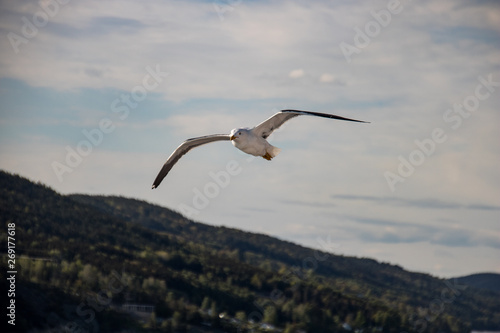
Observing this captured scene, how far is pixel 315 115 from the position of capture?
138 ft

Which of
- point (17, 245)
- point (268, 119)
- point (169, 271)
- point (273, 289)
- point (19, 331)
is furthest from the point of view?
point (273, 289)

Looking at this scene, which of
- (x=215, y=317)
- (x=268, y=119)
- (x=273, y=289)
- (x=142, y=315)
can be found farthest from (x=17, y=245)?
(x=268, y=119)

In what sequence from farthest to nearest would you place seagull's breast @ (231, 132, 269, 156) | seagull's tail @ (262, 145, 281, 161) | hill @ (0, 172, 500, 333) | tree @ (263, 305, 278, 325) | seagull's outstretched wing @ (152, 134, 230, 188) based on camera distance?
1. tree @ (263, 305, 278, 325)
2. hill @ (0, 172, 500, 333)
3. seagull's outstretched wing @ (152, 134, 230, 188)
4. seagull's tail @ (262, 145, 281, 161)
5. seagull's breast @ (231, 132, 269, 156)

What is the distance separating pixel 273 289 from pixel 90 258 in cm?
4690

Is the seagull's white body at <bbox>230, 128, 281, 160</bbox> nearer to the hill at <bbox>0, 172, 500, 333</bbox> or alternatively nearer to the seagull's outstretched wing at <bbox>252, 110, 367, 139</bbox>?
the seagull's outstretched wing at <bbox>252, 110, 367, 139</bbox>

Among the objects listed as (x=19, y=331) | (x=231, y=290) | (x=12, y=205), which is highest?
(x=12, y=205)

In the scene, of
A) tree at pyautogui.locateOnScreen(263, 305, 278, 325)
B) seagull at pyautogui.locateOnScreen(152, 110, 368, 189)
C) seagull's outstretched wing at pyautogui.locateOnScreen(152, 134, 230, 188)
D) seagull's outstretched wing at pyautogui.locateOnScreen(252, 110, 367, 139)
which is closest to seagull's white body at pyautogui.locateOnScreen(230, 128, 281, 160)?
seagull at pyautogui.locateOnScreen(152, 110, 368, 189)

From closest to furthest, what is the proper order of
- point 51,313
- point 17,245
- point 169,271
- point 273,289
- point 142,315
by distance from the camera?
point 51,313 < point 142,315 < point 17,245 < point 169,271 < point 273,289

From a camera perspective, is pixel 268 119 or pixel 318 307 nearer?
pixel 268 119

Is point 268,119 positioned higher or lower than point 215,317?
higher

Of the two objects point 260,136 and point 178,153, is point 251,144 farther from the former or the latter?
point 178,153

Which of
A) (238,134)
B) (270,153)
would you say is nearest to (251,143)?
(238,134)

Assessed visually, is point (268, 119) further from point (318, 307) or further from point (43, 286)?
point (318, 307)

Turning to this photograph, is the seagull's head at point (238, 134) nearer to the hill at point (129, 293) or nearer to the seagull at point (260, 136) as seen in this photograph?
the seagull at point (260, 136)
